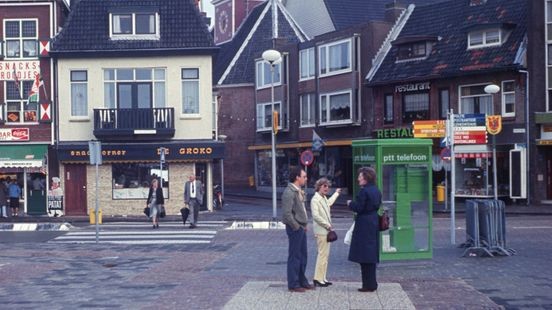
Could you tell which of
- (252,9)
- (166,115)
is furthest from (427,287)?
(252,9)

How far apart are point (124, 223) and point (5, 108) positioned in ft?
27.6

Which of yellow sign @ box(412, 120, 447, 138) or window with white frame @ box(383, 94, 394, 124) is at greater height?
window with white frame @ box(383, 94, 394, 124)

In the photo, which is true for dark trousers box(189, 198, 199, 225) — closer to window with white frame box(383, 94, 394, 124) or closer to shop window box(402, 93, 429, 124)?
shop window box(402, 93, 429, 124)

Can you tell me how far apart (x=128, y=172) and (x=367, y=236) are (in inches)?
915

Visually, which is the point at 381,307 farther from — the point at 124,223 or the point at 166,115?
the point at 166,115

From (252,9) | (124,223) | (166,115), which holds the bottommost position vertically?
(124,223)

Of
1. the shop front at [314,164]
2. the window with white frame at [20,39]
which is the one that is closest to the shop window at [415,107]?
the shop front at [314,164]

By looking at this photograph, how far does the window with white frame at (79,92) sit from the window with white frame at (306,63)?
1814 centimetres

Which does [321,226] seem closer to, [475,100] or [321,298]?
[321,298]

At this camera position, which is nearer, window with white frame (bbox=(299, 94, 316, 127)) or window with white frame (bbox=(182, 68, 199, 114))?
window with white frame (bbox=(182, 68, 199, 114))

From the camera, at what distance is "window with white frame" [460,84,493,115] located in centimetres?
3878

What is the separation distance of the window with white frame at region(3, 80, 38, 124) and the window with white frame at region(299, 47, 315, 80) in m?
19.5

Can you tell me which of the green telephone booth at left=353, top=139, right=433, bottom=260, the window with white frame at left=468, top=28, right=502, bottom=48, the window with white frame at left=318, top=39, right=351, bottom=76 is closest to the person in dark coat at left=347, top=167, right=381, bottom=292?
the green telephone booth at left=353, top=139, right=433, bottom=260

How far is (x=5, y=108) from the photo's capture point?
3453 centimetres
